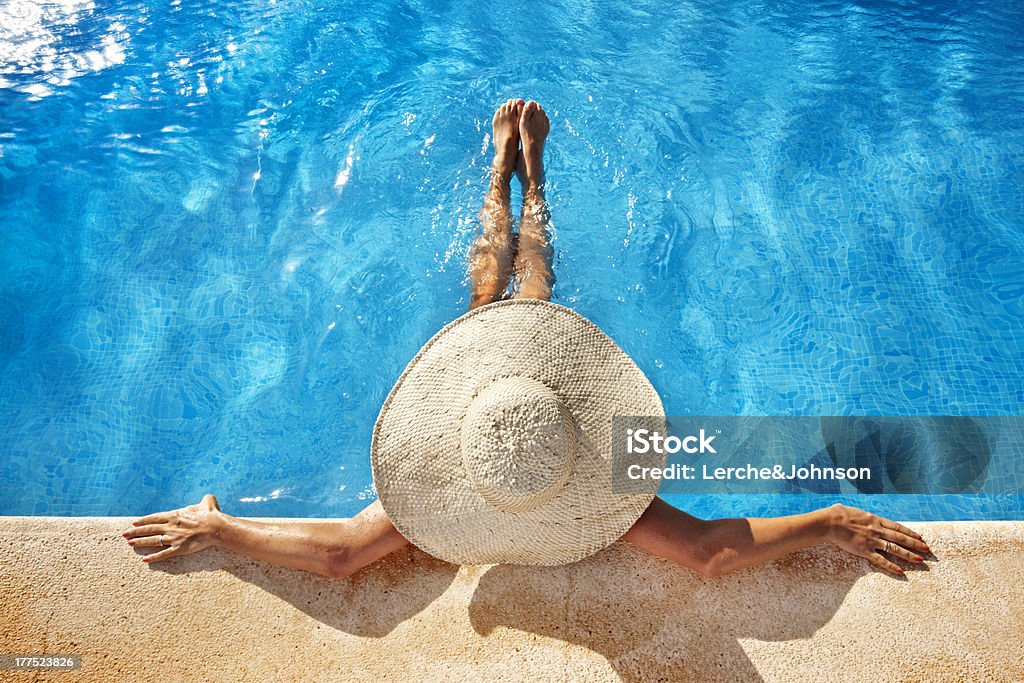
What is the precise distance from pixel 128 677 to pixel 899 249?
418 cm

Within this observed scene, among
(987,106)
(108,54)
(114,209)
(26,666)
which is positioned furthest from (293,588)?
(987,106)

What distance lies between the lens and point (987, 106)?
13.4 ft

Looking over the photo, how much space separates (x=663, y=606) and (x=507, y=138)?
8.23ft

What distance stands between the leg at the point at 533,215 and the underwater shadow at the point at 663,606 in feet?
4.25

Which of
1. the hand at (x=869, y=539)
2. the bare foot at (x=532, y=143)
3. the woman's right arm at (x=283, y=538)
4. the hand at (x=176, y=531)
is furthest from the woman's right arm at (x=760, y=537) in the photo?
the bare foot at (x=532, y=143)

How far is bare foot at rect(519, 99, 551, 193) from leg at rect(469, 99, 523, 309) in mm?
60

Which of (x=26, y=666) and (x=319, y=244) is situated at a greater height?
(x=319, y=244)

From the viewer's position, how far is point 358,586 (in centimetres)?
253

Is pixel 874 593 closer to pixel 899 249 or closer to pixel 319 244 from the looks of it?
pixel 899 249

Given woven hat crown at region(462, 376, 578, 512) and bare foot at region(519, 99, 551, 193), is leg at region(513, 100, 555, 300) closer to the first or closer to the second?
bare foot at region(519, 99, 551, 193)

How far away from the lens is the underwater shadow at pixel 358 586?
Result: 2455mm

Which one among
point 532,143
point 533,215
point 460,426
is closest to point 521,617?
point 460,426

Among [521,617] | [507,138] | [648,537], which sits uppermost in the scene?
[507,138]
